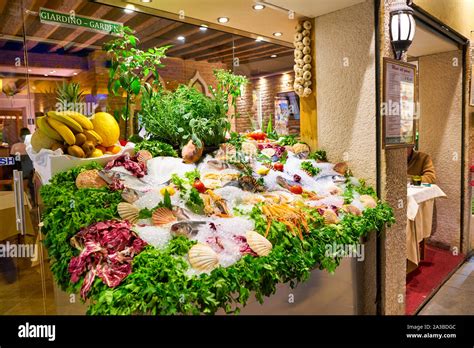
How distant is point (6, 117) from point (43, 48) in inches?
39.4

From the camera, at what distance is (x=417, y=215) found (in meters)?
5.04

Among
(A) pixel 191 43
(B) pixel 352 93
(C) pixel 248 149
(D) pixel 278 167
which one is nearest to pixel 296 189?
(D) pixel 278 167

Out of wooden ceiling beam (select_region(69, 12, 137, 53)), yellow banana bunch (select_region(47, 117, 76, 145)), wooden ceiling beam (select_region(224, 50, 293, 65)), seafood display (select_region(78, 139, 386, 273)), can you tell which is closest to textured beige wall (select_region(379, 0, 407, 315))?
seafood display (select_region(78, 139, 386, 273))

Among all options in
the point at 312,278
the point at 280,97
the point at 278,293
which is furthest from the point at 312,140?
the point at 280,97

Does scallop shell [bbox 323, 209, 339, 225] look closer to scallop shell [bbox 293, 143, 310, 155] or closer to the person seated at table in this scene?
scallop shell [bbox 293, 143, 310, 155]

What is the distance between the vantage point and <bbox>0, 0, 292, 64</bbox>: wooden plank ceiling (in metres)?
4.41

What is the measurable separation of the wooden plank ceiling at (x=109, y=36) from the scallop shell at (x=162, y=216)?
319cm

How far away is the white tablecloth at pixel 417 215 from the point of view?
15.6 feet

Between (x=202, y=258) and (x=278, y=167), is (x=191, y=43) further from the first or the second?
(x=202, y=258)

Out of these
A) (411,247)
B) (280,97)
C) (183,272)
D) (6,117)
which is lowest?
(411,247)

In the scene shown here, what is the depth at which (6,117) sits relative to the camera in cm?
458

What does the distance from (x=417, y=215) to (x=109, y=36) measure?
497cm

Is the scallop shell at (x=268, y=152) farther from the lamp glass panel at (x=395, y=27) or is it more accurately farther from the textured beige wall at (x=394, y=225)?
the lamp glass panel at (x=395, y=27)
